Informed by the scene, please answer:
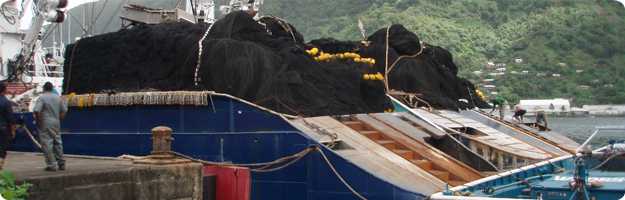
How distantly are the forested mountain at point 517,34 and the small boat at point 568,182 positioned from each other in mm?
76809

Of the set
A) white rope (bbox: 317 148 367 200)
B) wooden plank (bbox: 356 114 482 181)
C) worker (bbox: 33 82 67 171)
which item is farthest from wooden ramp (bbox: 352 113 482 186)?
worker (bbox: 33 82 67 171)

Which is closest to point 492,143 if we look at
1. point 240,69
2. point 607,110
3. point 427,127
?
point 427,127

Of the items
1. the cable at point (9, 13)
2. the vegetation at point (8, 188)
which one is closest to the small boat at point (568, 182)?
the vegetation at point (8, 188)

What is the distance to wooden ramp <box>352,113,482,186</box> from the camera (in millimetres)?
11562

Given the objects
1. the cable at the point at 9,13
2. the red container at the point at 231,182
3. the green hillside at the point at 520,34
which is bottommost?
the red container at the point at 231,182

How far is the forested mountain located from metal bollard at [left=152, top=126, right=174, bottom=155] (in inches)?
3164

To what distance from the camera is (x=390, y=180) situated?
34.7 ft

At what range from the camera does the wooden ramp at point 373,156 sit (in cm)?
1073

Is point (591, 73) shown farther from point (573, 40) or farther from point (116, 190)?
point (116, 190)

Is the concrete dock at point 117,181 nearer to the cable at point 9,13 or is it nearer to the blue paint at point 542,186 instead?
the blue paint at point 542,186

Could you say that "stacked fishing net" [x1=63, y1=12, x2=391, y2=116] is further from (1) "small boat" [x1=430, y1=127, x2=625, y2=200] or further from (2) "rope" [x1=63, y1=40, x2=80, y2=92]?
(1) "small boat" [x1=430, y1=127, x2=625, y2=200]

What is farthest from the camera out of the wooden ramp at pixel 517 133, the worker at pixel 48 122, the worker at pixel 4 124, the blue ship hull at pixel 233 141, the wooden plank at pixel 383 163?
the wooden ramp at pixel 517 133

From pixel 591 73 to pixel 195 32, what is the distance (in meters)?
94.4

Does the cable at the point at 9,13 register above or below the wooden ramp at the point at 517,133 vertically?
above
